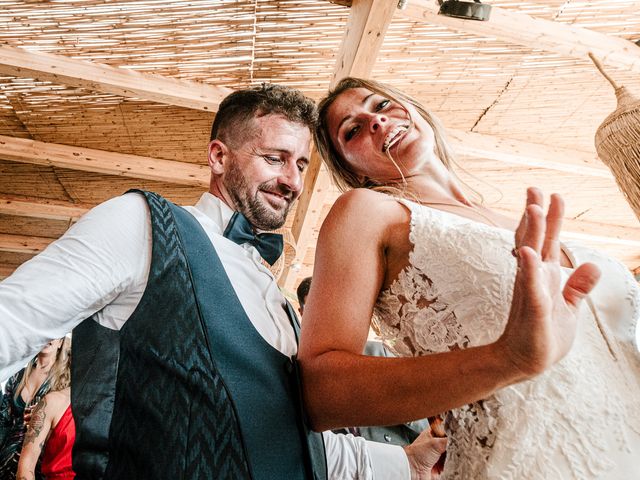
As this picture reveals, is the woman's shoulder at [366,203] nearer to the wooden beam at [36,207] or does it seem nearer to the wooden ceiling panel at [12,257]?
the wooden beam at [36,207]

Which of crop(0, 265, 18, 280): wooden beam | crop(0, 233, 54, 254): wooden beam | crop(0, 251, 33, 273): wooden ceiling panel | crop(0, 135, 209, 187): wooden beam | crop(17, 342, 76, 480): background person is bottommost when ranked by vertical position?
crop(0, 265, 18, 280): wooden beam

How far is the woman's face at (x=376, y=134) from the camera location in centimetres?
150

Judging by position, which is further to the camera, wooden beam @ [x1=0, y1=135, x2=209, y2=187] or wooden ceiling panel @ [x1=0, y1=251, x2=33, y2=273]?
wooden ceiling panel @ [x1=0, y1=251, x2=33, y2=273]

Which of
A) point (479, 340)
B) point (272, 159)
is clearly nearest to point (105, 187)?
point (272, 159)

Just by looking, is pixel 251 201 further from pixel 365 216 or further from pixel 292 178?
pixel 365 216

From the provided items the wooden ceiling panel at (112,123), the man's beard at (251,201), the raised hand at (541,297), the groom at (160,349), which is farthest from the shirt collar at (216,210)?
the wooden ceiling panel at (112,123)

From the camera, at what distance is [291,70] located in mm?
3619

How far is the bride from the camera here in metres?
0.67

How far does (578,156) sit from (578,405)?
4519mm

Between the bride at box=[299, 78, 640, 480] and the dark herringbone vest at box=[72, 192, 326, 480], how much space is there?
0.10 meters

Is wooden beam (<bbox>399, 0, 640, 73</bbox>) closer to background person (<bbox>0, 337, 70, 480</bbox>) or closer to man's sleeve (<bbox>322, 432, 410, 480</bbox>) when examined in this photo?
man's sleeve (<bbox>322, 432, 410, 480</bbox>)

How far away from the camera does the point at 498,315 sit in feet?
3.03

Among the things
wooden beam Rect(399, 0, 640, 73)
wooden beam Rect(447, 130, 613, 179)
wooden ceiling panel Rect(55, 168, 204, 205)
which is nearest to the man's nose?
wooden beam Rect(399, 0, 640, 73)

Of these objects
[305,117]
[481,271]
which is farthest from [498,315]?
[305,117]
